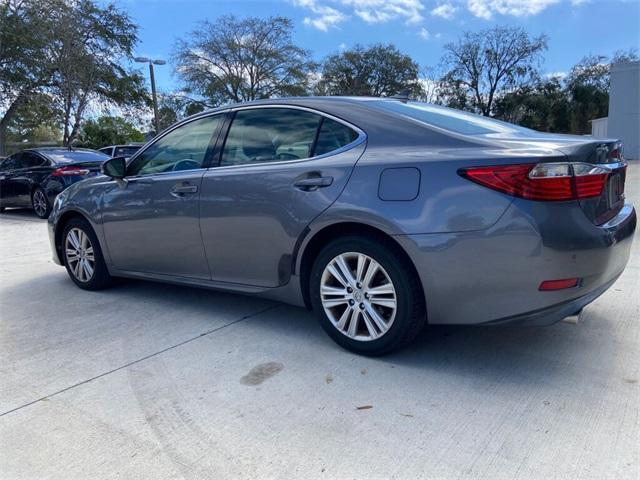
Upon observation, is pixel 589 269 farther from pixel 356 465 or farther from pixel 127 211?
pixel 127 211

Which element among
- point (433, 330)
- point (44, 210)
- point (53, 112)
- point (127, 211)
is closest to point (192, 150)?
point (127, 211)

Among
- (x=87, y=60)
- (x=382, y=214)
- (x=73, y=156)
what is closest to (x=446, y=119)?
(x=382, y=214)

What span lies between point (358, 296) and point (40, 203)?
31.4ft

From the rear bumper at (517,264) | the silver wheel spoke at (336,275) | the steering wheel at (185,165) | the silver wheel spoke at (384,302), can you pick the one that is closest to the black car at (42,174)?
the steering wheel at (185,165)

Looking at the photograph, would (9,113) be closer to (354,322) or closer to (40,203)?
(40,203)

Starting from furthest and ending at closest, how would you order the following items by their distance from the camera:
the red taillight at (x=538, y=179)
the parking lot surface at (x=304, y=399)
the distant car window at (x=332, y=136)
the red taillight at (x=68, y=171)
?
the red taillight at (x=68, y=171)
the distant car window at (x=332, y=136)
the red taillight at (x=538, y=179)
the parking lot surface at (x=304, y=399)

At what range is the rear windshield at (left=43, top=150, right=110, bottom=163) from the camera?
10516mm

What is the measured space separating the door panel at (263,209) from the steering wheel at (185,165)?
0.74 feet

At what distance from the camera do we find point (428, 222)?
2.81 m

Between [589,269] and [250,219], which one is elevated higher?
[250,219]

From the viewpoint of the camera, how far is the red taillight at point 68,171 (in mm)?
10117

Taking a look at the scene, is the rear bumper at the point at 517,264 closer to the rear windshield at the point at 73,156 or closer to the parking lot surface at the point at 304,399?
the parking lot surface at the point at 304,399

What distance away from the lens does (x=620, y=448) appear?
2250 millimetres

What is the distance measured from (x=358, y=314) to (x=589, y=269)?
1.29 m
